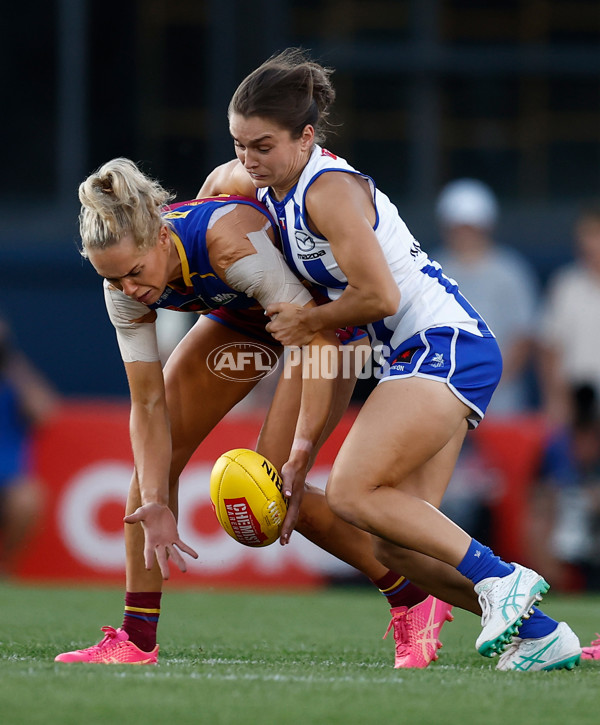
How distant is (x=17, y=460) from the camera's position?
892 cm

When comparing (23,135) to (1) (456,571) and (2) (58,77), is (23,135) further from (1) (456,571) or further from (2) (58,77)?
(1) (456,571)

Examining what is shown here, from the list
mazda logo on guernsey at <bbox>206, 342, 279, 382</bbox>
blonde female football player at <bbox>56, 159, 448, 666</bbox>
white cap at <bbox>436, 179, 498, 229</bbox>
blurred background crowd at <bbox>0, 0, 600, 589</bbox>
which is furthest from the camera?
blurred background crowd at <bbox>0, 0, 600, 589</bbox>

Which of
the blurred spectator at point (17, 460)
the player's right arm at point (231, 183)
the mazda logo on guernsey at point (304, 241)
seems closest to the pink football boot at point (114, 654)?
the mazda logo on guernsey at point (304, 241)

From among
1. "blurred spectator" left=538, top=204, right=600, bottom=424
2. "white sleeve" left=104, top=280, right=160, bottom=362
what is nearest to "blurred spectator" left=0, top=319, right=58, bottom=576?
"blurred spectator" left=538, top=204, right=600, bottom=424

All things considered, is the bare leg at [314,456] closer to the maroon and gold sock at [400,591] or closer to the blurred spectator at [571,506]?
the maroon and gold sock at [400,591]

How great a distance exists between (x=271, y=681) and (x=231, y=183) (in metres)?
1.85

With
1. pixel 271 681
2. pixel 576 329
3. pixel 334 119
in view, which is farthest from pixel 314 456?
pixel 334 119

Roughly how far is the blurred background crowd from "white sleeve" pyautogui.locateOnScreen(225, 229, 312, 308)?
6.78 metres

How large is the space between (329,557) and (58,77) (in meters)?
5.41

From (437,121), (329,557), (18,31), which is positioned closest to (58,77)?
(18,31)

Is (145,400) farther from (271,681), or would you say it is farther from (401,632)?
(401,632)

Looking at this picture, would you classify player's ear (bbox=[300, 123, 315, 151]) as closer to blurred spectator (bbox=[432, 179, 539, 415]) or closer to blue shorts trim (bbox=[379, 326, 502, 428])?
blue shorts trim (bbox=[379, 326, 502, 428])

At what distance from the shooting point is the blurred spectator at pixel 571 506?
8531mm

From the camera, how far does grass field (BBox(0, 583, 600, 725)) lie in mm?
3494
